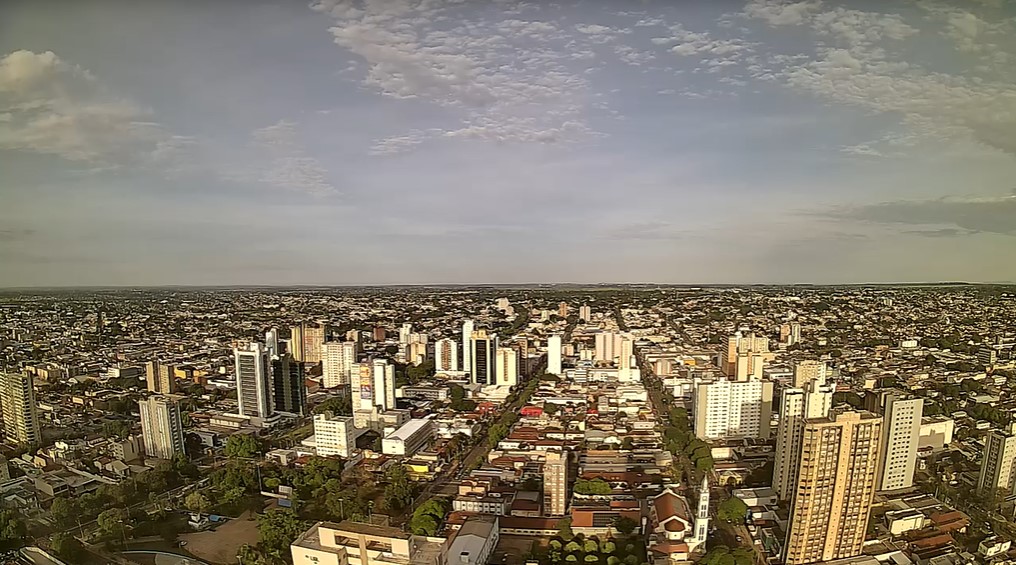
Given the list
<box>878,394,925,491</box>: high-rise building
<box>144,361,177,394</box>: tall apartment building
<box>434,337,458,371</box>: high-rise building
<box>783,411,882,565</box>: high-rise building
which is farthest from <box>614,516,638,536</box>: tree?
<box>144,361,177,394</box>: tall apartment building

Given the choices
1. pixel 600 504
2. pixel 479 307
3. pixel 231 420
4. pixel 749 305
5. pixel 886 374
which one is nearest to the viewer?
pixel 600 504

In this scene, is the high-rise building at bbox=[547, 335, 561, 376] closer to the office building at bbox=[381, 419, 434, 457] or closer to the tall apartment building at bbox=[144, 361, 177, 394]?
the office building at bbox=[381, 419, 434, 457]

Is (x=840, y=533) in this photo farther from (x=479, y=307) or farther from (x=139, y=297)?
(x=139, y=297)

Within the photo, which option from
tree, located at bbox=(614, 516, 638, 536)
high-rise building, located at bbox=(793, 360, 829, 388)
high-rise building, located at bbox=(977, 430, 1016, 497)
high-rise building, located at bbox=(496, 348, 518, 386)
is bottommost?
tree, located at bbox=(614, 516, 638, 536)

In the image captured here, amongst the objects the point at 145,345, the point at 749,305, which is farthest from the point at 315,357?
the point at 749,305

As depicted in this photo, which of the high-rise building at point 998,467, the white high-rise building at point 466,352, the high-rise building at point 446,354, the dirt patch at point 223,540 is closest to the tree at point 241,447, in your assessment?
the dirt patch at point 223,540

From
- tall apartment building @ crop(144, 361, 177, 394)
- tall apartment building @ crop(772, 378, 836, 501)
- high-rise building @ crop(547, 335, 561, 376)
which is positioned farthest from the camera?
high-rise building @ crop(547, 335, 561, 376)
